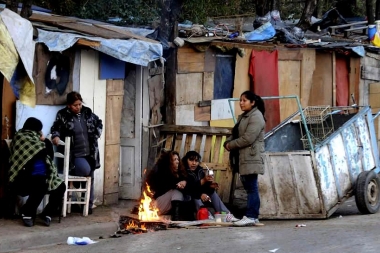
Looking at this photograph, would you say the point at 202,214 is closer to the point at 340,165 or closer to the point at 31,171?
the point at 340,165

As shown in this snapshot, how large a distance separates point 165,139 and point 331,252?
504cm

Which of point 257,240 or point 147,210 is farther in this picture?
point 147,210

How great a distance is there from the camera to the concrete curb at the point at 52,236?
8.74 meters

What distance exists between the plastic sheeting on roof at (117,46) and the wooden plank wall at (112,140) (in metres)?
0.70

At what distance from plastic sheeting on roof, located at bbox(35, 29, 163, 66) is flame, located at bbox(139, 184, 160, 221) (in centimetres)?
204

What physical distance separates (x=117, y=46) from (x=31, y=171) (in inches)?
101

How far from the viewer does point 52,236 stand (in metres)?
9.27

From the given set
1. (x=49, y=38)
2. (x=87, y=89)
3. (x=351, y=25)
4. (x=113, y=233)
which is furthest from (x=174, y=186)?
(x=351, y=25)

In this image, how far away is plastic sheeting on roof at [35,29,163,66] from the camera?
33.9ft

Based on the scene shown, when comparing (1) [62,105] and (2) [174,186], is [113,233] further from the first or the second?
(1) [62,105]

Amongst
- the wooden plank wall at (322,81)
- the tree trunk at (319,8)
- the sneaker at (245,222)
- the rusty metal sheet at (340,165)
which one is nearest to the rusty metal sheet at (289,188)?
the rusty metal sheet at (340,165)

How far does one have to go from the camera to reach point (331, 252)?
8047 millimetres

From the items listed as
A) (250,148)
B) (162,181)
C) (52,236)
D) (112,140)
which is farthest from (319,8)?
(52,236)

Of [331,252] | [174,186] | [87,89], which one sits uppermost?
[87,89]
